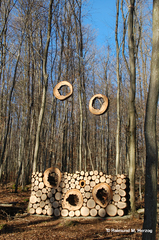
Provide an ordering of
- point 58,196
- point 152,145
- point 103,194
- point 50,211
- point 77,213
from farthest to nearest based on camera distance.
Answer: point 103,194, point 58,196, point 50,211, point 77,213, point 152,145

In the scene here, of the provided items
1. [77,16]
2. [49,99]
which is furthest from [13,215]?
[49,99]

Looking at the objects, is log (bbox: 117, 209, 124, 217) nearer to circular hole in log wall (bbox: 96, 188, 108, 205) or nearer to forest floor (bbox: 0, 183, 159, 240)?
forest floor (bbox: 0, 183, 159, 240)

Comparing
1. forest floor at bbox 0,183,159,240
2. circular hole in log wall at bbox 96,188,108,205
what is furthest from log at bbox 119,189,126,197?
forest floor at bbox 0,183,159,240

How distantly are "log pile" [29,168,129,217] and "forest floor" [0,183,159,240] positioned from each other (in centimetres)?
24

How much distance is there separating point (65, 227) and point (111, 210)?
65.3 inches

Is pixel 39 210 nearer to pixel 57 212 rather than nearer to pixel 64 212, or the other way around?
pixel 57 212

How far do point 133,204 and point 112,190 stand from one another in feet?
2.60

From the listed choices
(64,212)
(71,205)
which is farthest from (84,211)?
(64,212)

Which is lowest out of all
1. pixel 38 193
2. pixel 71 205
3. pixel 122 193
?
pixel 71 205

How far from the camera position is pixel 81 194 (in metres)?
6.46

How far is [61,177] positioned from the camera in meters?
6.76

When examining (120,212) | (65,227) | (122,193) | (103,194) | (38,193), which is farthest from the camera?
(103,194)

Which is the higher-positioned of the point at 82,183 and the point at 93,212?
the point at 82,183

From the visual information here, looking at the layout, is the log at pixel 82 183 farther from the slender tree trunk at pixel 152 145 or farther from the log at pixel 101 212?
the slender tree trunk at pixel 152 145
